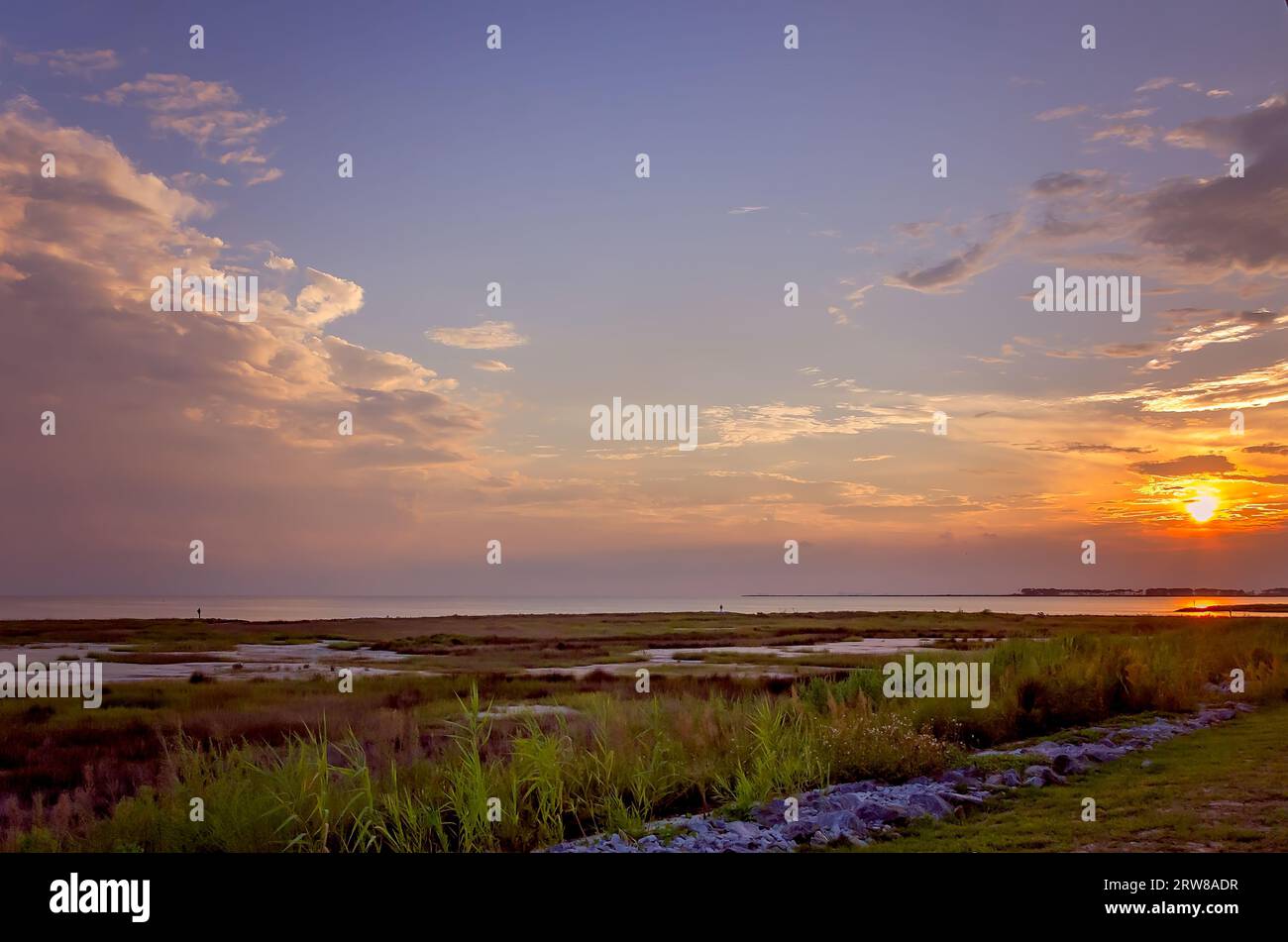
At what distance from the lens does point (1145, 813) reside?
9.84 m

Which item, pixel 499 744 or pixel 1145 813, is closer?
pixel 1145 813

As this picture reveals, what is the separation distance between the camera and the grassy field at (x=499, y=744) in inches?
395

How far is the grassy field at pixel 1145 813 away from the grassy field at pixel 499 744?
2.17m

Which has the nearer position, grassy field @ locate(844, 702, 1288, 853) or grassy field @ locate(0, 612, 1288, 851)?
grassy field @ locate(844, 702, 1288, 853)

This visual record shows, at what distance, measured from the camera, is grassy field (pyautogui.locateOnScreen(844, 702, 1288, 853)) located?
8.70 meters

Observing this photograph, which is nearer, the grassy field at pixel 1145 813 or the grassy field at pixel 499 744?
the grassy field at pixel 1145 813

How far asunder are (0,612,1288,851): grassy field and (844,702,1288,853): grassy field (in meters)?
2.17

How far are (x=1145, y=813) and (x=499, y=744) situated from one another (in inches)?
517
